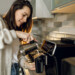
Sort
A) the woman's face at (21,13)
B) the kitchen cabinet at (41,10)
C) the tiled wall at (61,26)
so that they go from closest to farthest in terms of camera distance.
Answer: the woman's face at (21,13) < the tiled wall at (61,26) < the kitchen cabinet at (41,10)

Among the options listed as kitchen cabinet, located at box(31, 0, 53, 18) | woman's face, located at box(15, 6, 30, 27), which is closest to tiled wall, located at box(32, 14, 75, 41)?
kitchen cabinet, located at box(31, 0, 53, 18)

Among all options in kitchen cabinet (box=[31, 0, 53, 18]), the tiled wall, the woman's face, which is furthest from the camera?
kitchen cabinet (box=[31, 0, 53, 18])

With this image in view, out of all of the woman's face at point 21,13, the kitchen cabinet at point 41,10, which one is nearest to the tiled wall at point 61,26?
the kitchen cabinet at point 41,10

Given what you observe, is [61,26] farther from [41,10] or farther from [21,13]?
[21,13]

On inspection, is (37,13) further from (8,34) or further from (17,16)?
(8,34)

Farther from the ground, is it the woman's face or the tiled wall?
the woman's face

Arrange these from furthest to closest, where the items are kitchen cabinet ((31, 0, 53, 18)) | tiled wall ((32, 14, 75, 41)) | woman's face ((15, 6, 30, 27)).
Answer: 1. kitchen cabinet ((31, 0, 53, 18))
2. tiled wall ((32, 14, 75, 41))
3. woman's face ((15, 6, 30, 27))

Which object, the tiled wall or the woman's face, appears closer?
the woman's face

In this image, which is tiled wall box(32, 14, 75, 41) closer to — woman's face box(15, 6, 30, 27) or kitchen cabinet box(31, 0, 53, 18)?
kitchen cabinet box(31, 0, 53, 18)

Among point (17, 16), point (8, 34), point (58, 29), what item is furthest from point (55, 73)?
→ point (58, 29)

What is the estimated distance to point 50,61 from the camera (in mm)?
780

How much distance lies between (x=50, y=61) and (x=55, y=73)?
0.31ft

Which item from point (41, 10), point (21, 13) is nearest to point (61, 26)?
point (41, 10)

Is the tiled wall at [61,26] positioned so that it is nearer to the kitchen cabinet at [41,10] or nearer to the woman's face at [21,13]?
the kitchen cabinet at [41,10]
